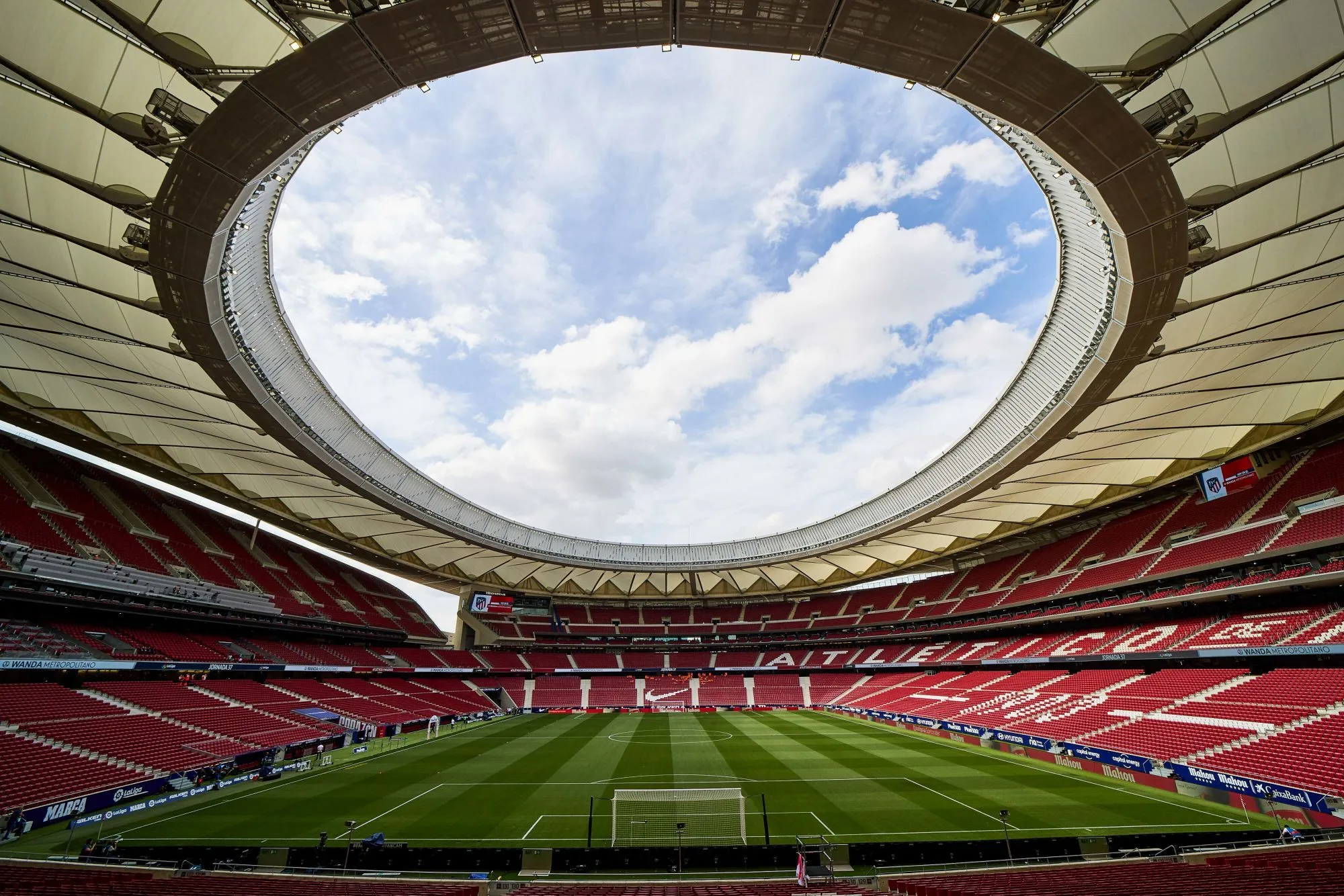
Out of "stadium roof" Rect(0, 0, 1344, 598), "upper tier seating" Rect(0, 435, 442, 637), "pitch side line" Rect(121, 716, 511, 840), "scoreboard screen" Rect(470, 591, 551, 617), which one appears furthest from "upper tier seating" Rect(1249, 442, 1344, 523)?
"upper tier seating" Rect(0, 435, 442, 637)

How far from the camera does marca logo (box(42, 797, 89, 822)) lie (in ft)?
58.0

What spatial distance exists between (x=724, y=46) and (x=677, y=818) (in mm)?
22670

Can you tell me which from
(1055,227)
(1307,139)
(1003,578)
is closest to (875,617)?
(1003,578)

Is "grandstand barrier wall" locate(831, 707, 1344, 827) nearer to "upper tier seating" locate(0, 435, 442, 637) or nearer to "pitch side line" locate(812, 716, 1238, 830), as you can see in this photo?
"pitch side line" locate(812, 716, 1238, 830)

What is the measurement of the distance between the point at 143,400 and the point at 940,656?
183 feet

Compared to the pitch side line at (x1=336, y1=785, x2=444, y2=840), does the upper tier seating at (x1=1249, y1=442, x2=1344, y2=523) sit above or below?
above

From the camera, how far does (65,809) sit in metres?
18.2

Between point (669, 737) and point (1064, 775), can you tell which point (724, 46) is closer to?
point (1064, 775)

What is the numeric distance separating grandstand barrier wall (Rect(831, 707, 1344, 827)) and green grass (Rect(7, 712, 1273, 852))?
1.78ft

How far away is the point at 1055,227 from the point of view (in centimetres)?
2091

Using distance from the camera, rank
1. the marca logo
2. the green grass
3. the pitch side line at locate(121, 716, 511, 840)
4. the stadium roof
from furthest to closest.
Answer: the pitch side line at locate(121, 716, 511, 840) < the green grass < the marca logo < the stadium roof

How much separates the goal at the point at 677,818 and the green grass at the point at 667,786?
0.53 metres

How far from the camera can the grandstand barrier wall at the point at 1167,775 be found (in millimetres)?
16828

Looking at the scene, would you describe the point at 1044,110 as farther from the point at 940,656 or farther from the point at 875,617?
the point at 875,617
